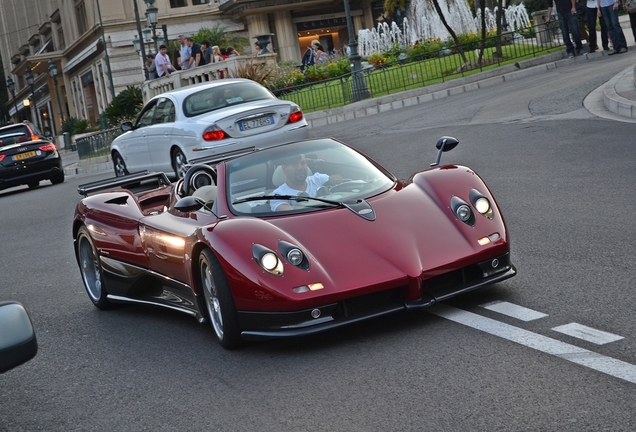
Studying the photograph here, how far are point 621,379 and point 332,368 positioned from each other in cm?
152

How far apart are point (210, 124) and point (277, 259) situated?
9.26 meters

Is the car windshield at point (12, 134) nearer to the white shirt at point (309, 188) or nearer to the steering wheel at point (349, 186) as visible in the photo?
the white shirt at point (309, 188)

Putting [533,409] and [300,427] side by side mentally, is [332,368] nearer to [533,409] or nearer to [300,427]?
[300,427]

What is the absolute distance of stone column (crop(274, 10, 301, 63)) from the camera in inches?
2235

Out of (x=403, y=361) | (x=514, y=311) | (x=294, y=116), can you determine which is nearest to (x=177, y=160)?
(x=294, y=116)

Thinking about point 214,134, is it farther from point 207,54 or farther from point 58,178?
point 207,54

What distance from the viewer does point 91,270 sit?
8281mm

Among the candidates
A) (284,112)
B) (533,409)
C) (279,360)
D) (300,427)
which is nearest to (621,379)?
(533,409)

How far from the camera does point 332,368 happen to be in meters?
5.16

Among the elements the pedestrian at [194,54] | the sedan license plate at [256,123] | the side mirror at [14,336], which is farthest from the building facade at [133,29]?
the side mirror at [14,336]

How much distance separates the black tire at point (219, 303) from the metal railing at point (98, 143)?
25.6m

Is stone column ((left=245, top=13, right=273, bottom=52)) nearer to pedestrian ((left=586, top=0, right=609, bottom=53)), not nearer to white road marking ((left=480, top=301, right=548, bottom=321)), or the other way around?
pedestrian ((left=586, top=0, right=609, bottom=53))

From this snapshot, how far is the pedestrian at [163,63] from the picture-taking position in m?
32.1

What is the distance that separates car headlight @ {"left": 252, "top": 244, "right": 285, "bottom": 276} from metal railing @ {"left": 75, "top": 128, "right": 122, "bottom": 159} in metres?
26.1
